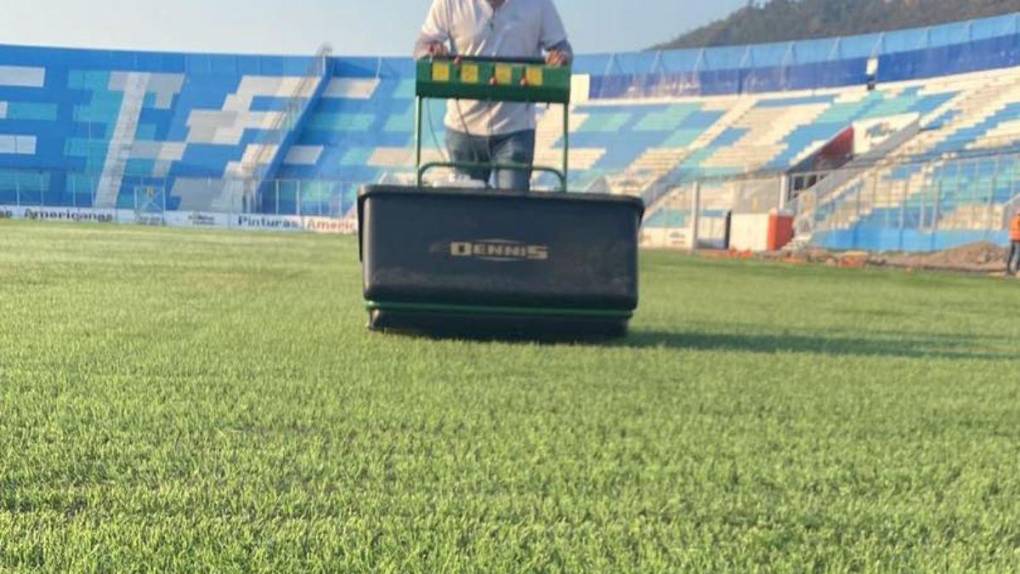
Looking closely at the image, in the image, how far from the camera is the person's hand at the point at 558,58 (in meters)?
3.72

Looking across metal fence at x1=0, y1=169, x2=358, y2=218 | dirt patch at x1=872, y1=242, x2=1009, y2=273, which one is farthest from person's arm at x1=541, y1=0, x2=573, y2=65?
metal fence at x1=0, y1=169, x2=358, y2=218

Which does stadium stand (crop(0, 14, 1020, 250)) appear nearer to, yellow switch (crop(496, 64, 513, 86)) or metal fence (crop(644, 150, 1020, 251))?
metal fence (crop(644, 150, 1020, 251))

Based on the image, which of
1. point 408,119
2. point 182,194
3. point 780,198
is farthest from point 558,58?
point 182,194

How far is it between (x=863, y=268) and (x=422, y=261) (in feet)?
45.3

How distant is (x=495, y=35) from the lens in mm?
4039

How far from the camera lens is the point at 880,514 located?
143 cm

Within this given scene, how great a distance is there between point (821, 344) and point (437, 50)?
223 cm

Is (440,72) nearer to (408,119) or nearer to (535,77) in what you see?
(535,77)

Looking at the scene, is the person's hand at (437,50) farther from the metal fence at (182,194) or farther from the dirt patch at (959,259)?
the metal fence at (182,194)

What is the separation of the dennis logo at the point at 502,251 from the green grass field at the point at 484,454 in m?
0.39

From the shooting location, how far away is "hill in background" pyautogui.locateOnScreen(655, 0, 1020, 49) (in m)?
64.6

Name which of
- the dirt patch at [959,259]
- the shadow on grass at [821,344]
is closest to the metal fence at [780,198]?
the dirt patch at [959,259]

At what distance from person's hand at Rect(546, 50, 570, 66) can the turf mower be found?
0.72 m

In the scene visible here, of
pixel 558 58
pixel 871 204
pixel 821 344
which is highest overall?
pixel 558 58
